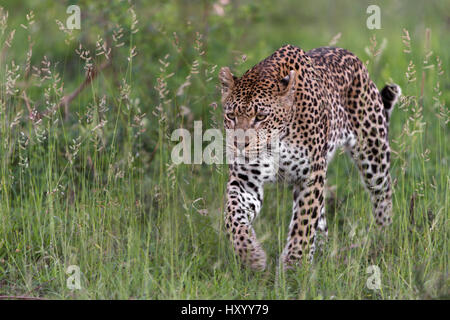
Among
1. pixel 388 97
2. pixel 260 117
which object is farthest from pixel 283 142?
pixel 388 97

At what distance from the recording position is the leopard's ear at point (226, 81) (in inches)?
219

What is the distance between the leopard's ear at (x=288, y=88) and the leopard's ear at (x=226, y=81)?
41 centimetres

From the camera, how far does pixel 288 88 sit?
18.1 feet

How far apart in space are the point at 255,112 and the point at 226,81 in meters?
0.39
